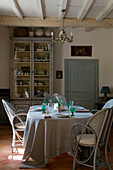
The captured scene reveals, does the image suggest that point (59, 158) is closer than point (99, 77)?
Yes

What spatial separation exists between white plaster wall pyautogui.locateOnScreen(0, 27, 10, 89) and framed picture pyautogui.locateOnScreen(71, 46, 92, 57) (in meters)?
2.02

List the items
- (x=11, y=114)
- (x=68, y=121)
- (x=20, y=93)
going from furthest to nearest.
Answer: (x=20, y=93) → (x=11, y=114) → (x=68, y=121)

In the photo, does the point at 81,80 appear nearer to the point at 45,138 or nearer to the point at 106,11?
the point at 106,11

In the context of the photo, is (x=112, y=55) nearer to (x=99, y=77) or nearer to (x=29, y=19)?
(x=99, y=77)

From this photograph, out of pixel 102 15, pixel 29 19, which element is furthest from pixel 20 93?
pixel 102 15

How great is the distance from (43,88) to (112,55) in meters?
2.36

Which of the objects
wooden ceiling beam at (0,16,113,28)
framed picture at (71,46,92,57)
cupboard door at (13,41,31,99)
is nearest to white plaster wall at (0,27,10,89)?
cupboard door at (13,41,31,99)

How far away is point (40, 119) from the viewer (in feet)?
12.5

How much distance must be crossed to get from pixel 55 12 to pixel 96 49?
2322mm

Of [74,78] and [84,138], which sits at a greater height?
[74,78]

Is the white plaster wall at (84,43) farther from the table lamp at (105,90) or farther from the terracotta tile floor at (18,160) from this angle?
the terracotta tile floor at (18,160)

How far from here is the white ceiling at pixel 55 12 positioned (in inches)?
199

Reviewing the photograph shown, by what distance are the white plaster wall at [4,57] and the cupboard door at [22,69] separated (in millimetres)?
518

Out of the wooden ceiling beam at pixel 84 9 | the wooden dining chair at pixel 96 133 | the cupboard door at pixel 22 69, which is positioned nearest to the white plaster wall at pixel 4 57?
the cupboard door at pixel 22 69
